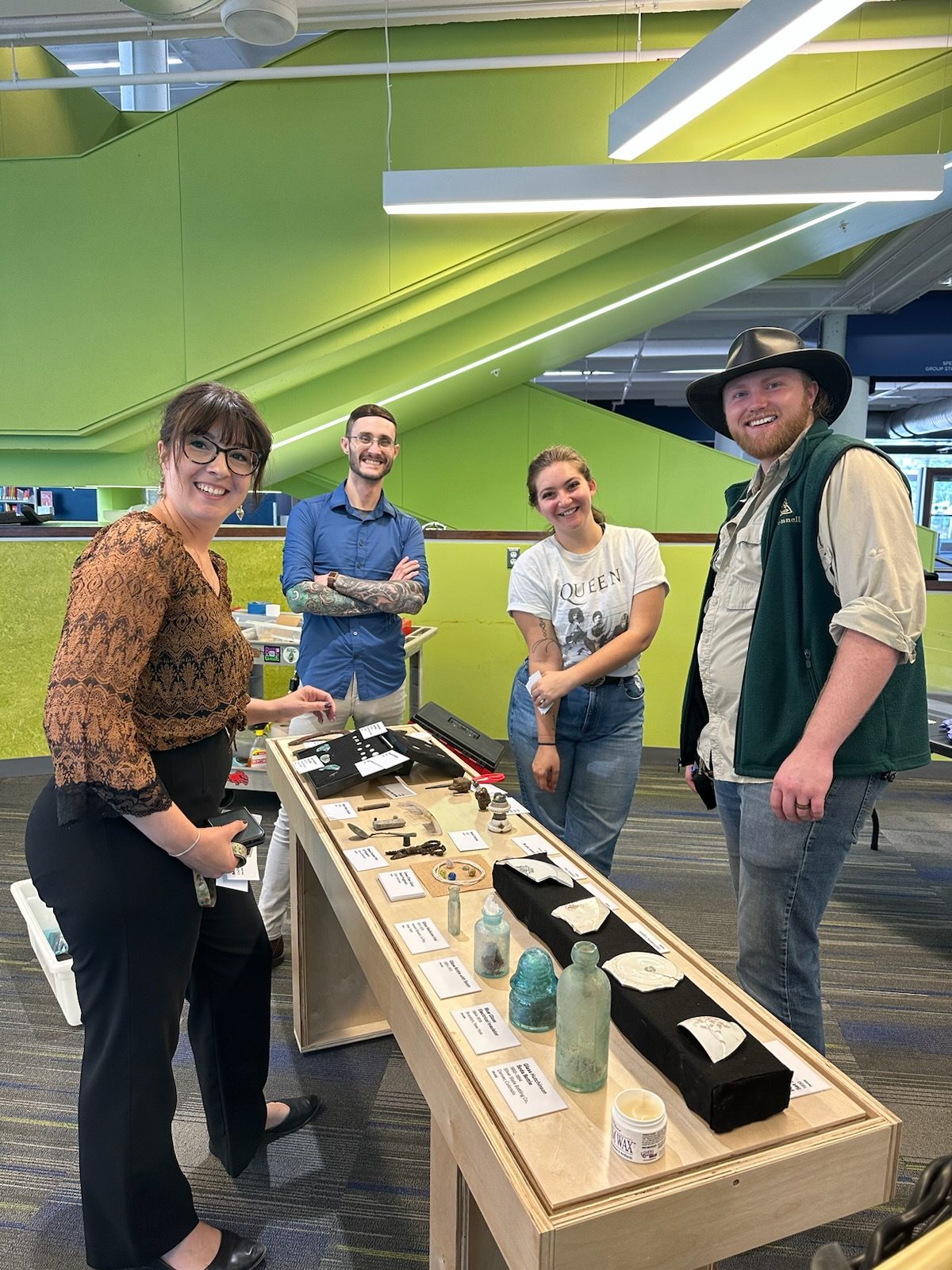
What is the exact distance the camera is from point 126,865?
1237 millimetres

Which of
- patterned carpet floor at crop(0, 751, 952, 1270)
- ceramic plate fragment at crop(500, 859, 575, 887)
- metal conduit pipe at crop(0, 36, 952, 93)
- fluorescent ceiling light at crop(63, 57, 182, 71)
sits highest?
fluorescent ceiling light at crop(63, 57, 182, 71)

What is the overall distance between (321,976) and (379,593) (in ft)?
3.59

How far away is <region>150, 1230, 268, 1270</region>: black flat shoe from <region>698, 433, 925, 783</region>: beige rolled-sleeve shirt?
1243 mm

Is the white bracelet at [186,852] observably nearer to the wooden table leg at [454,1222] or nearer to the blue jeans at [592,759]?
the wooden table leg at [454,1222]

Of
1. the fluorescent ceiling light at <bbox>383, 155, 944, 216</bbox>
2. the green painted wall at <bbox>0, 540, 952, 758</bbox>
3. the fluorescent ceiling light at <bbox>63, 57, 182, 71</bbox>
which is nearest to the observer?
the fluorescent ceiling light at <bbox>383, 155, 944, 216</bbox>

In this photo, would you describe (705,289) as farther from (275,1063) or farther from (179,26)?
(275,1063)

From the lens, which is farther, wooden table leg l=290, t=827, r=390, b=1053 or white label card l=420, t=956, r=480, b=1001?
wooden table leg l=290, t=827, r=390, b=1053

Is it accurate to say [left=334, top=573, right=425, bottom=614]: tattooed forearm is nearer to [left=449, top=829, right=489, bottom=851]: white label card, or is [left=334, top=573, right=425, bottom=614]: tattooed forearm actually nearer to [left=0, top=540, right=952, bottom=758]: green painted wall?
[left=449, top=829, right=489, bottom=851]: white label card

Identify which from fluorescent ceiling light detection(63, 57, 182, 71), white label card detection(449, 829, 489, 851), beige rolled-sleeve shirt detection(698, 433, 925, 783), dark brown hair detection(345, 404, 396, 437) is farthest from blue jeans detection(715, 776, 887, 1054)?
fluorescent ceiling light detection(63, 57, 182, 71)

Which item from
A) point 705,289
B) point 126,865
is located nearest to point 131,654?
point 126,865

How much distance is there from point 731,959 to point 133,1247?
1.90 metres

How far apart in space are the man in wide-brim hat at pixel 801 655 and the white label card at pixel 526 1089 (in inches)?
25.7

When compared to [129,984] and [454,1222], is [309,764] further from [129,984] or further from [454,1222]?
[454,1222]

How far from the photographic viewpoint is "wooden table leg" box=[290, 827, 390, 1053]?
2.04 meters
